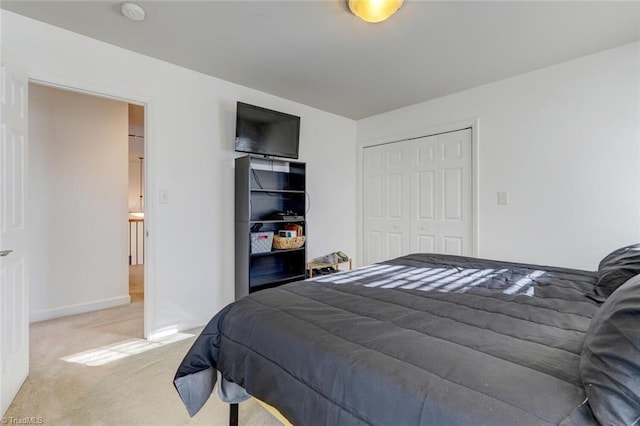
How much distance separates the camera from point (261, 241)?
3.07 m

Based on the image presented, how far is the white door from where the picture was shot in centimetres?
169

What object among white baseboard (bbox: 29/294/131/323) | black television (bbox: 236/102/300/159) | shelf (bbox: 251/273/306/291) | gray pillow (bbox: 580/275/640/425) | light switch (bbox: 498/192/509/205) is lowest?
white baseboard (bbox: 29/294/131/323)

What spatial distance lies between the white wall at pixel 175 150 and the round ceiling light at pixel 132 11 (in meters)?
0.55

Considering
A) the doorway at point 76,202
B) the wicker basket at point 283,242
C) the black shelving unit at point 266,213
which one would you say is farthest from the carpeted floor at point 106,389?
the wicker basket at point 283,242

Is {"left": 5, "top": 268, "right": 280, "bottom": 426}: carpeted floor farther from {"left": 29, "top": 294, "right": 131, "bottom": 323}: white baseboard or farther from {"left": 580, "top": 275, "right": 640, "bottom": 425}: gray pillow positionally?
{"left": 580, "top": 275, "right": 640, "bottom": 425}: gray pillow

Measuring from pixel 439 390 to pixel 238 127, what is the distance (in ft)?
9.10

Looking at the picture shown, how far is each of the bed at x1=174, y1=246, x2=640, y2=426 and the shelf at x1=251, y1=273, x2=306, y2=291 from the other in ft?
4.96

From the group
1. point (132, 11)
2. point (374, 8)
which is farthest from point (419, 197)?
point (132, 11)

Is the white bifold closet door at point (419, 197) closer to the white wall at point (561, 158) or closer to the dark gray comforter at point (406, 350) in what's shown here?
the white wall at point (561, 158)

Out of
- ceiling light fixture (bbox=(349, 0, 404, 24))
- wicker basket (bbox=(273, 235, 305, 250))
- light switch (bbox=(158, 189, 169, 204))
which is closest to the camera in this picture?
ceiling light fixture (bbox=(349, 0, 404, 24))

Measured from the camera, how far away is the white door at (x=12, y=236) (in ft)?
5.55

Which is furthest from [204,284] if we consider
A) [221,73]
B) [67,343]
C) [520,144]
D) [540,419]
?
[520,144]

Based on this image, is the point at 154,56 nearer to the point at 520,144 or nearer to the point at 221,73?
the point at 221,73

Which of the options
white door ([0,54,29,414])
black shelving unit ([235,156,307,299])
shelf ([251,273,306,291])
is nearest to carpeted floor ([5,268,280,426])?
white door ([0,54,29,414])
